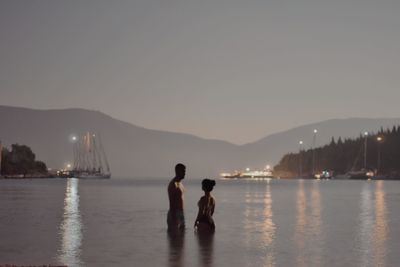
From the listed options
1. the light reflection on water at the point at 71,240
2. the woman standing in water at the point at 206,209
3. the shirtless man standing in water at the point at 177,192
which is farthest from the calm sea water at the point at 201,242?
the shirtless man standing in water at the point at 177,192

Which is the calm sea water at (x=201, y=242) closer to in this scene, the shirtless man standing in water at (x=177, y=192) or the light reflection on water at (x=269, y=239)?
the light reflection on water at (x=269, y=239)

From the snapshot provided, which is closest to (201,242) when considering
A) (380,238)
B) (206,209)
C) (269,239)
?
(206,209)

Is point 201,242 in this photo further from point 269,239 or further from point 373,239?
point 373,239

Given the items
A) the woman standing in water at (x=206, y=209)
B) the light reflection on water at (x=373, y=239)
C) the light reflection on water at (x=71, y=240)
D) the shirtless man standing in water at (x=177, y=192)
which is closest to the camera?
the light reflection on water at (x=71, y=240)

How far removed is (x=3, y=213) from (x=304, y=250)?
23.4 metres

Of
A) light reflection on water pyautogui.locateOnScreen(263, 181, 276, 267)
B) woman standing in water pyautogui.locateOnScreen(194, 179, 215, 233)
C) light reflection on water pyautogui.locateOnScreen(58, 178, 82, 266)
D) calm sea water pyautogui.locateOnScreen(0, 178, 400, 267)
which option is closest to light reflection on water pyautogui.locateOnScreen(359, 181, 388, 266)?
calm sea water pyautogui.locateOnScreen(0, 178, 400, 267)

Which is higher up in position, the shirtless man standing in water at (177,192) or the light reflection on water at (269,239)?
the shirtless man standing in water at (177,192)

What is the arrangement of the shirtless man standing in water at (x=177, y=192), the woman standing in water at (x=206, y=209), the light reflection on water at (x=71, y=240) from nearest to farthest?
the light reflection on water at (x=71, y=240) → the shirtless man standing in water at (x=177, y=192) → the woman standing in water at (x=206, y=209)

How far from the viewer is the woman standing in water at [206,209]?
26906mm

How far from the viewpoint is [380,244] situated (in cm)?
2442

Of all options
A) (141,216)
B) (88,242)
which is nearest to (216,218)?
(141,216)

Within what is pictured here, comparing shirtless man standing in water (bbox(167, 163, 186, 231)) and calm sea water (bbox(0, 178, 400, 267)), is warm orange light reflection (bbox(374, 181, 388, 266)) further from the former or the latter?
shirtless man standing in water (bbox(167, 163, 186, 231))

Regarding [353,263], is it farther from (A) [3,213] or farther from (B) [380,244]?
(A) [3,213]

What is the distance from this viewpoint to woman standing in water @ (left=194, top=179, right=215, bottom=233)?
2691 centimetres
